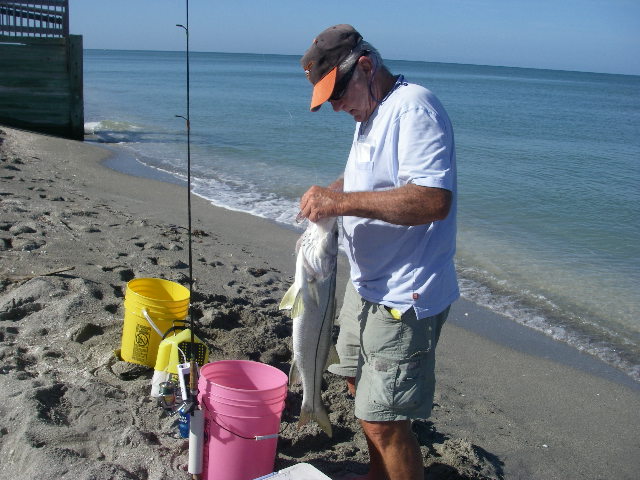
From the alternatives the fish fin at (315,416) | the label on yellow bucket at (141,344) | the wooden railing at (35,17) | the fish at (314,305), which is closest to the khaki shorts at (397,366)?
the fish at (314,305)

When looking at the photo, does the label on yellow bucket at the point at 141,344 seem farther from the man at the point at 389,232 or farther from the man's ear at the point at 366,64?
the man's ear at the point at 366,64

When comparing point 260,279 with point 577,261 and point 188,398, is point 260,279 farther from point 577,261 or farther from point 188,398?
point 577,261

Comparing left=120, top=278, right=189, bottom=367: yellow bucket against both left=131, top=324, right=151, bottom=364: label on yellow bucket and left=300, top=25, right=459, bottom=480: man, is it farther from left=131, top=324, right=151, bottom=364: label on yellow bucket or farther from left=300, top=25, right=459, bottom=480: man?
left=300, top=25, right=459, bottom=480: man

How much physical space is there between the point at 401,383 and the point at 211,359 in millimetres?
1992

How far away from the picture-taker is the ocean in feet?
24.0

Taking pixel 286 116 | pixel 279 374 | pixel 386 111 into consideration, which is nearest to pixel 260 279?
pixel 279 374

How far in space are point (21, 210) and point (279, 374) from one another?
529cm

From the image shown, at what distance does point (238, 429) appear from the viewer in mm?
3025

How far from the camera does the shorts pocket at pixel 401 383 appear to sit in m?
2.77

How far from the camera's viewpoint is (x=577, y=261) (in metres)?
8.96

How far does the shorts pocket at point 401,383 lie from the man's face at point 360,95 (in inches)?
42.9

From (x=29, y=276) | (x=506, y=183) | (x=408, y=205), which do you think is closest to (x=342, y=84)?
(x=408, y=205)

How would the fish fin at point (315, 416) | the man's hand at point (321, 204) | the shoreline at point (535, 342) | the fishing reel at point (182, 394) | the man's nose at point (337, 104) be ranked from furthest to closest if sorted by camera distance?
the shoreline at point (535, 342)
the fish fin at point (315, 416)
the fishing reel at point (182, 394)
the man's nose at point (337, 104)
the man's hand at point (321, 204)

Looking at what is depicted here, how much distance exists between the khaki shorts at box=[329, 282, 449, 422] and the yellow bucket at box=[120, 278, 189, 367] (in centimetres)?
153
